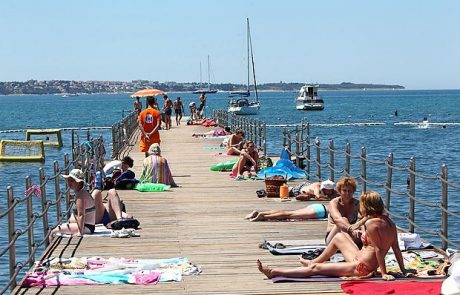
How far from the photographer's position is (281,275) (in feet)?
35.0

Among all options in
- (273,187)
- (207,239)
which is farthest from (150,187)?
(207,239)

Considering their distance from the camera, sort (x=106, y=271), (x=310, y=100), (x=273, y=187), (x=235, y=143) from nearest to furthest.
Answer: (x=106, y=271) → (x=273, y=187) → (x=235, y=143) → (x=310, y=100)

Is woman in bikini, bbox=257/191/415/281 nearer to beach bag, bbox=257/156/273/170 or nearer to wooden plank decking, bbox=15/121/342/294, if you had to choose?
wooden plank decking, bbox=15/121/342/294

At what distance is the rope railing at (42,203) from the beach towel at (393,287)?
3.64m

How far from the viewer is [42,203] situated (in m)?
13.9

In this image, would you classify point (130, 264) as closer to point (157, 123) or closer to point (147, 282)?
point (147, 282)

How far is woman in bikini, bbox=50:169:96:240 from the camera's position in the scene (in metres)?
13.4

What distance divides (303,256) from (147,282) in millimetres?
2115

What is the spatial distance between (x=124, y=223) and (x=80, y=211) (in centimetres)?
108

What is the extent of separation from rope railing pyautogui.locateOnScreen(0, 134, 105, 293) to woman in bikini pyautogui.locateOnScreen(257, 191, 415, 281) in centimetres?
286

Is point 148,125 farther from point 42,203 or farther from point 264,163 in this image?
point 42,203

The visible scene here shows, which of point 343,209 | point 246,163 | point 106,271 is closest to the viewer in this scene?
point 106,271

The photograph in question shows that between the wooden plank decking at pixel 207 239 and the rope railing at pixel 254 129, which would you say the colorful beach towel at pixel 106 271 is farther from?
the rope railing at pixel 254 129

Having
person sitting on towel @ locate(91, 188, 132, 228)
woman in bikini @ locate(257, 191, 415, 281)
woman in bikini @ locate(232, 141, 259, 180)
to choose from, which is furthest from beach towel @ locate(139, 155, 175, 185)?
woman in bikini @ locate(257, 191, 415, 281)
